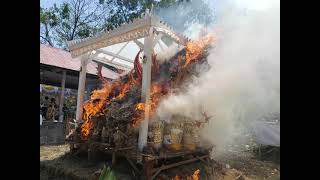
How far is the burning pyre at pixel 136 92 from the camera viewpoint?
7017 millimetres

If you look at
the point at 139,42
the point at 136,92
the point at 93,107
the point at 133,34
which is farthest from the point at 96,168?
the point at 133,34

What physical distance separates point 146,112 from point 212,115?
6.70ft

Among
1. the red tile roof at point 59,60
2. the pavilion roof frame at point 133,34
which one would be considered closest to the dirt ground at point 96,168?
the pavilion roof frame at point 133,34

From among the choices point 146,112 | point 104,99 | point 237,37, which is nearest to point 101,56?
point 104,99

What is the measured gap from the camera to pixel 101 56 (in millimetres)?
9539

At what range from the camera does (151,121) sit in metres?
6.74

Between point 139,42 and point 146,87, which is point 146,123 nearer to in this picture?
point 146,87

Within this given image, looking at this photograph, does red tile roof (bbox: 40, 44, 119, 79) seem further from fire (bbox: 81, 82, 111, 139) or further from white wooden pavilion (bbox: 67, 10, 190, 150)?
fire (bbox: 81, 82, 111, 139)

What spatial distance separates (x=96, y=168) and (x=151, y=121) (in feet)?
5.24

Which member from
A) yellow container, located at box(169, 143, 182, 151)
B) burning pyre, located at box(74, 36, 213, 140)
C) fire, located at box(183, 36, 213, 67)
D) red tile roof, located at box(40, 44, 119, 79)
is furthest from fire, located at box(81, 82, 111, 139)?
red tile roof, located at box(40, 44, 119, 79)

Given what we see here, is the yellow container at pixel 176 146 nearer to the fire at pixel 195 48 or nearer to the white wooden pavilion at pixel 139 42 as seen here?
the white wooden pavilion at pixel 139 42

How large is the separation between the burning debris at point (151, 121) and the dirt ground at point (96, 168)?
1.27 ft
